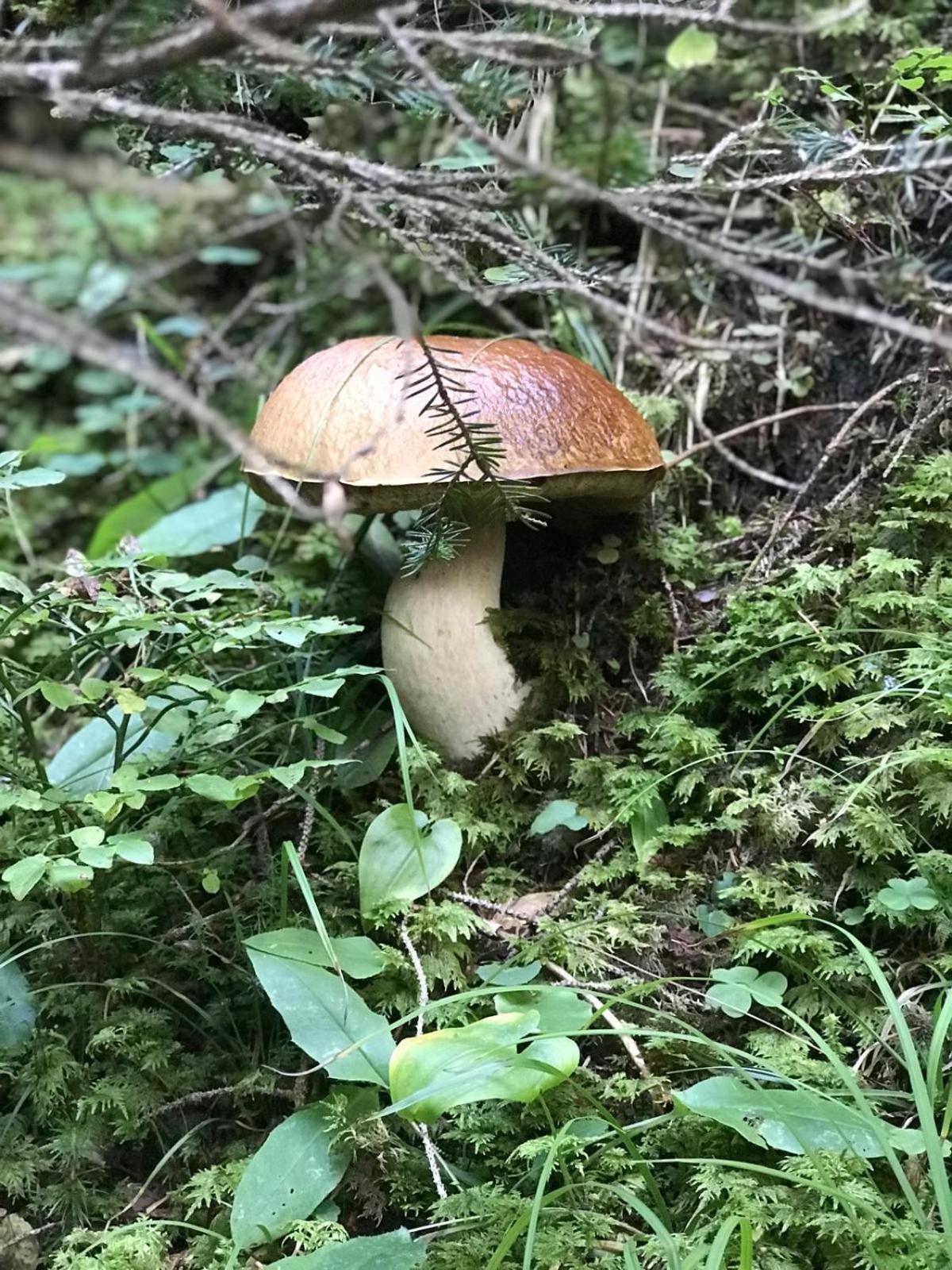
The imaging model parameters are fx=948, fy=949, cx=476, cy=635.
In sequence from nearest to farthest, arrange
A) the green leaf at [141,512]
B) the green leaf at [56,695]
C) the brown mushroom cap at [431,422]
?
the green leaf at [56,695], the brown mushroom cap at [431,422], the green leaf at [141,512]

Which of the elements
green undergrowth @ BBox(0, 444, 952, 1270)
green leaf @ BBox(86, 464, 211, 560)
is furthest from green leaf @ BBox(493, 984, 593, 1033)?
green leaf @ BBox(86, 464, 211, 560)

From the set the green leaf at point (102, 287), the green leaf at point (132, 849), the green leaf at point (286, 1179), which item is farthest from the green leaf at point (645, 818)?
the green leaf at point (102, 287)

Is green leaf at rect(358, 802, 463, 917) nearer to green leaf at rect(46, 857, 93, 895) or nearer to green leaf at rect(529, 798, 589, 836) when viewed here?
green leaf at rect(529, 798, 589, 836)

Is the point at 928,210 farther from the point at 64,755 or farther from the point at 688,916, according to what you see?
the point at 64,755

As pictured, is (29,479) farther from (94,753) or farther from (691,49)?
(691,49)

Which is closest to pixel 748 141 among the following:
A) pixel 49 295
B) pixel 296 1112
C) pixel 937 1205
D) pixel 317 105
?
pixel 317 105

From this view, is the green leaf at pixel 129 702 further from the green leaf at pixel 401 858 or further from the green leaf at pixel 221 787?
the green leaf at pixel 401 858

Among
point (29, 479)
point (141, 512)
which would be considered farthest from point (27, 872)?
point (141, 512)
